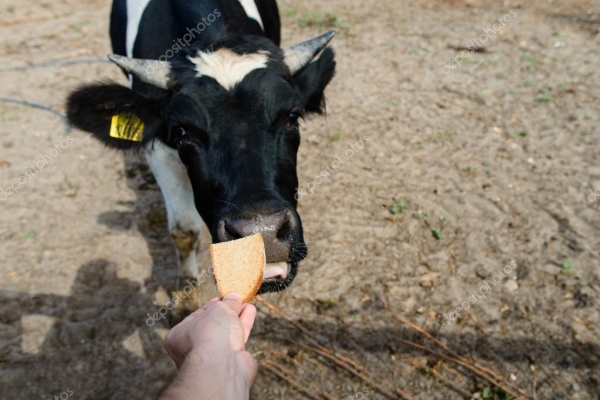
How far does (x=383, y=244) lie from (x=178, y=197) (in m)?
1.64

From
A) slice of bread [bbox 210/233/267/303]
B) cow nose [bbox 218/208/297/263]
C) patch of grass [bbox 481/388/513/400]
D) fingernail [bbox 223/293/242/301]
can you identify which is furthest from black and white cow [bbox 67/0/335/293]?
patch of grass [bbox 481/388/513/400]

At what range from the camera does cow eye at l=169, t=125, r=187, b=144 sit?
8.92 feet

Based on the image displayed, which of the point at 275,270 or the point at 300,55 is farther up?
the point at 300,55

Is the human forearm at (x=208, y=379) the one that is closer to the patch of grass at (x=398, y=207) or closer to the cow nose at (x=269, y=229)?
the cow nose at (x=269, y=229)

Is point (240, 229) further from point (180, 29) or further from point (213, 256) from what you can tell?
point (180, 29)

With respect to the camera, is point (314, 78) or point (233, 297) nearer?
point (233, 297)

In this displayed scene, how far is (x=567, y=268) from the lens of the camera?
3592mm

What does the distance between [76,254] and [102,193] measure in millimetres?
802

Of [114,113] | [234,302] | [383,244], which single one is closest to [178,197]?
[114,113]

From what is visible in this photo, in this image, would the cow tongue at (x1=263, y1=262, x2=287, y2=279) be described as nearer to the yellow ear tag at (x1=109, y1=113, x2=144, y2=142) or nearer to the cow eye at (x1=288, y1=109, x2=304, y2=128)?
the cow eye at (x1=288, y1=109, x2=304, y2=128)

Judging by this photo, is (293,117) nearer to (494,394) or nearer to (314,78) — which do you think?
(314,78)

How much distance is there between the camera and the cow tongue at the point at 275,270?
228 cm

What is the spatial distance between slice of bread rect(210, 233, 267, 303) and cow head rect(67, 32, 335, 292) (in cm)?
18

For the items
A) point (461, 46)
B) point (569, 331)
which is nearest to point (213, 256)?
point (569, 331)
